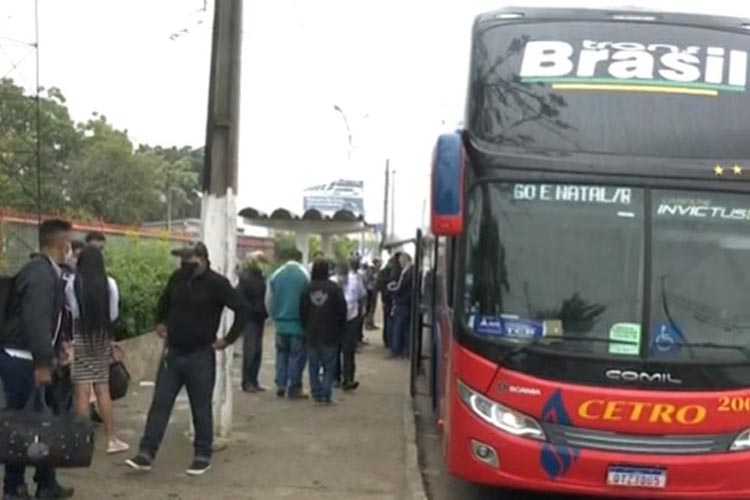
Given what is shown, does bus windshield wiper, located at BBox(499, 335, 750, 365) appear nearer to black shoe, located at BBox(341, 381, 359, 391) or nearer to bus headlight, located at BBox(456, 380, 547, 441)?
bus headlight, located at BBox(456, 380, 547, 441)

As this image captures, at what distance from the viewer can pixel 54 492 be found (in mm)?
7113

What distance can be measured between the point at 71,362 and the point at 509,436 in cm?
336

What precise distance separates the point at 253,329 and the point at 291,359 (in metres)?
0.71

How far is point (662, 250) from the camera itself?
277 inches

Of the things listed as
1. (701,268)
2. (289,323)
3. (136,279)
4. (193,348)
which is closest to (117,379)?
(193,348)

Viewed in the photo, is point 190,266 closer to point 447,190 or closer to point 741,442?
point 447,190

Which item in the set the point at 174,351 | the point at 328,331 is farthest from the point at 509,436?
the point at 328,331

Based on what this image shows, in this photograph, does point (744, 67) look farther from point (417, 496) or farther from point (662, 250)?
point (417, 496)

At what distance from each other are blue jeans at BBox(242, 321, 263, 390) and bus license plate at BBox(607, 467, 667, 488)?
22.0 ft

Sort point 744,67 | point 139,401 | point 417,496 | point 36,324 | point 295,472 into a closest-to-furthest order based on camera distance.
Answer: point 36,324
point 744,67
point 417,496
point 295,472
point 139,401

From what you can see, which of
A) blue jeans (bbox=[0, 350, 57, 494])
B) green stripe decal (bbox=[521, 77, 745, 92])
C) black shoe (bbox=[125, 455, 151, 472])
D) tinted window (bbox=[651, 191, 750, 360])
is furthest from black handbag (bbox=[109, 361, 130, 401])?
tinted window (bbox=[651, 191, 750, 360])

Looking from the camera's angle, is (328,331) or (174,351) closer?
(174,351)

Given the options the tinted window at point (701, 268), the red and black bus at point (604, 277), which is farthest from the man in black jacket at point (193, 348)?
the tinted window at point (701, 268)

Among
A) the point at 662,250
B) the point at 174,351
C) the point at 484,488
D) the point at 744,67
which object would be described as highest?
the point at 744,67
